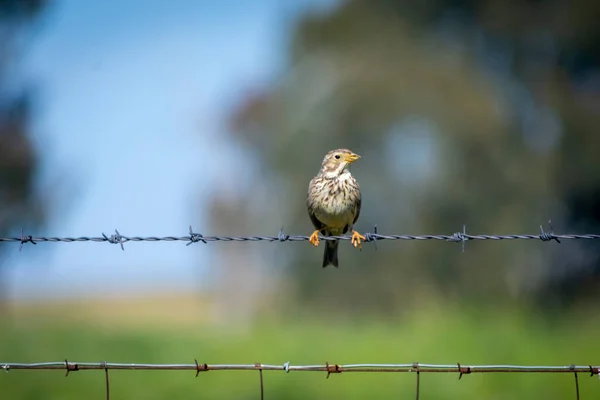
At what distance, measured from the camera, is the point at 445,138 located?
33.7m

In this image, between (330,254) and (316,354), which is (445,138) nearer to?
(316,354)

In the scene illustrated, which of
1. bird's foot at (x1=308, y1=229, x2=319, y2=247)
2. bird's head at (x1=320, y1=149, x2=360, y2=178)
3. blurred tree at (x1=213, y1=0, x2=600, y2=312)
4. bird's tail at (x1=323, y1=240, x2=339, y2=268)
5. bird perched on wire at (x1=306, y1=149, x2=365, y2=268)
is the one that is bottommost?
bird's foot at (x1=308, y1=229, x2=319, y2=247)

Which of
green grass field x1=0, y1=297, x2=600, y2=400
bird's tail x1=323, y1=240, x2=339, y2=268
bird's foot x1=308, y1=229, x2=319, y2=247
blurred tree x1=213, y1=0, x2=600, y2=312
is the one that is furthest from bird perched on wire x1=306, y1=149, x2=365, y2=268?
blurred tree x1=213, y1=0, x2=600, y2=312

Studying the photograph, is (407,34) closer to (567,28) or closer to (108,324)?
(567,28)

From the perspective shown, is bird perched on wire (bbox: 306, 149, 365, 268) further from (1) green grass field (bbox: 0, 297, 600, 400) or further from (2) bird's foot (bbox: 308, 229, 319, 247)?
(1) green grass field (bbox: 0, 297, 600, 400)

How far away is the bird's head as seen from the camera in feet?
30.5

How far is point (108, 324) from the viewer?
84.1ft

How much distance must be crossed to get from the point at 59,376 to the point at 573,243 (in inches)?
679

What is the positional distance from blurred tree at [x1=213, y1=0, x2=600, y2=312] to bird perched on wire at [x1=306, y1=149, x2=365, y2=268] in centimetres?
1841

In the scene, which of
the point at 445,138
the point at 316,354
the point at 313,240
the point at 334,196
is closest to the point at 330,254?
the point at 334,196

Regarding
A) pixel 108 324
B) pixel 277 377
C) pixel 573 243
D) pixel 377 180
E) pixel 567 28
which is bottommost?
pixel 277 377

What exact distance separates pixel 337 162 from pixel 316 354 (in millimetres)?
9836

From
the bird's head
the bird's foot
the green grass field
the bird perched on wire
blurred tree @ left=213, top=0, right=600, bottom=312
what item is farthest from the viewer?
blurred tree @ left=213, top=0, right=600, bottom=312

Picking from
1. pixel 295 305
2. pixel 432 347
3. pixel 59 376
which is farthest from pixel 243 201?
pixel 59 376
